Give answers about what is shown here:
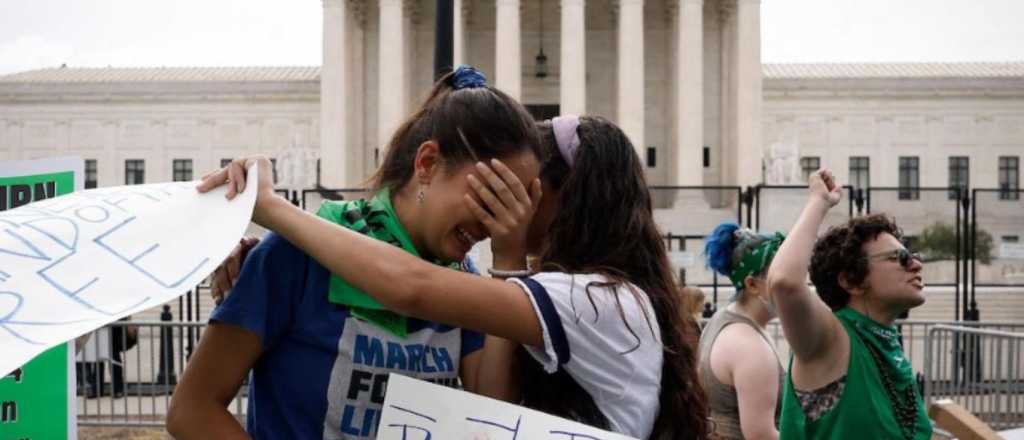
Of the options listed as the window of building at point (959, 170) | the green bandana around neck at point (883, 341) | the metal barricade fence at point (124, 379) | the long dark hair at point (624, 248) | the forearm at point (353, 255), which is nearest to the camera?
the forearm at point (353, 255)

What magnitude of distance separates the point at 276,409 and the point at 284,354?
138 mm

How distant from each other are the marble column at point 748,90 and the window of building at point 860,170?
14.7 metres

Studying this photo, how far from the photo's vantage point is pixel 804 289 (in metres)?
3.64

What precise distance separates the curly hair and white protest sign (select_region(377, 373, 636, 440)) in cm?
211

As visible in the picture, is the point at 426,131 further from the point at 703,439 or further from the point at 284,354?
the point at 703,439

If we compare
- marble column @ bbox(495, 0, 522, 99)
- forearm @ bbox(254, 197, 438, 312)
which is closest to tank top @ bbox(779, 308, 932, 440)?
forearm @ bbox(254, 197, 438, 312)

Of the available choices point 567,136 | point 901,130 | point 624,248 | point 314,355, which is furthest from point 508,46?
point 314,355

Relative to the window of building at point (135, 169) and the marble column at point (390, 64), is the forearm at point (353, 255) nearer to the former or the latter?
the marble column at point (390, 64)

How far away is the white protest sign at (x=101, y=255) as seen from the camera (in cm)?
203

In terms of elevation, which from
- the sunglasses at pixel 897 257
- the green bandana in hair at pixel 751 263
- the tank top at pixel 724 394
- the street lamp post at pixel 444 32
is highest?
the street lamp post at pixel 444 32

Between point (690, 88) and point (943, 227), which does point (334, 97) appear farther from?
point (943, 227)

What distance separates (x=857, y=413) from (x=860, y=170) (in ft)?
202

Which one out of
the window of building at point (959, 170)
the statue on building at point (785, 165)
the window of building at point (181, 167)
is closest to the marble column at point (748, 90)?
the statue on building at point (785, 165)

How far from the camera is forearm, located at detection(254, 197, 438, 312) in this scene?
2254 mm
